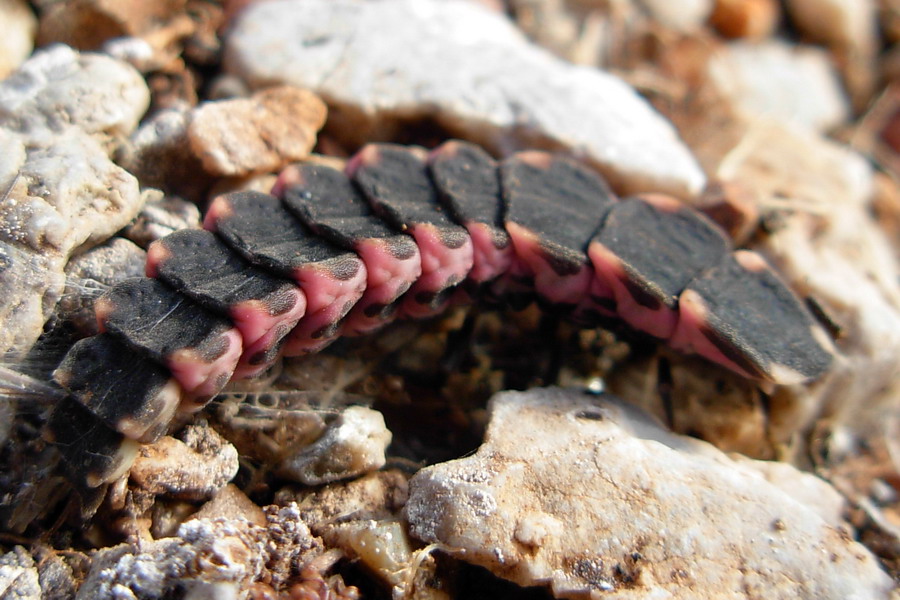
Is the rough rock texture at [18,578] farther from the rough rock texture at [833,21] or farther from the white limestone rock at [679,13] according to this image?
the rough rock texture at [833,21]

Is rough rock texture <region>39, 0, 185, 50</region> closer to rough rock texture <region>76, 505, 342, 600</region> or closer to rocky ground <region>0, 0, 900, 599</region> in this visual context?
rocky ground <region>0, 0, 900, 599</region>

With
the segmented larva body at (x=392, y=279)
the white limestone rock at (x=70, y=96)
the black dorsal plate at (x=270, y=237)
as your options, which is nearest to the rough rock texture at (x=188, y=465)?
the segmented larva body at (x=392, y=279)

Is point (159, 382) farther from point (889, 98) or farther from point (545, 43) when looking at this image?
point (889, 98)

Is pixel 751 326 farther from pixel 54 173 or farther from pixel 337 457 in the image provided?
pixel 54 173

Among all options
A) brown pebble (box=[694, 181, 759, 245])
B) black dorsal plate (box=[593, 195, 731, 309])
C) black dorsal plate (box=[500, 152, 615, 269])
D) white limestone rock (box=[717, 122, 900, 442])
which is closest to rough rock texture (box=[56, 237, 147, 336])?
black dorsal plate (box=[500, 152, 615, 269])

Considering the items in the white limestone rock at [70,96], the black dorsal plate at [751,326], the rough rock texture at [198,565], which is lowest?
the rough rock texture at [198,565]

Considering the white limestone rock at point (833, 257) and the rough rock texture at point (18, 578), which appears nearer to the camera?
the rough rock texture at point (18, 578)
